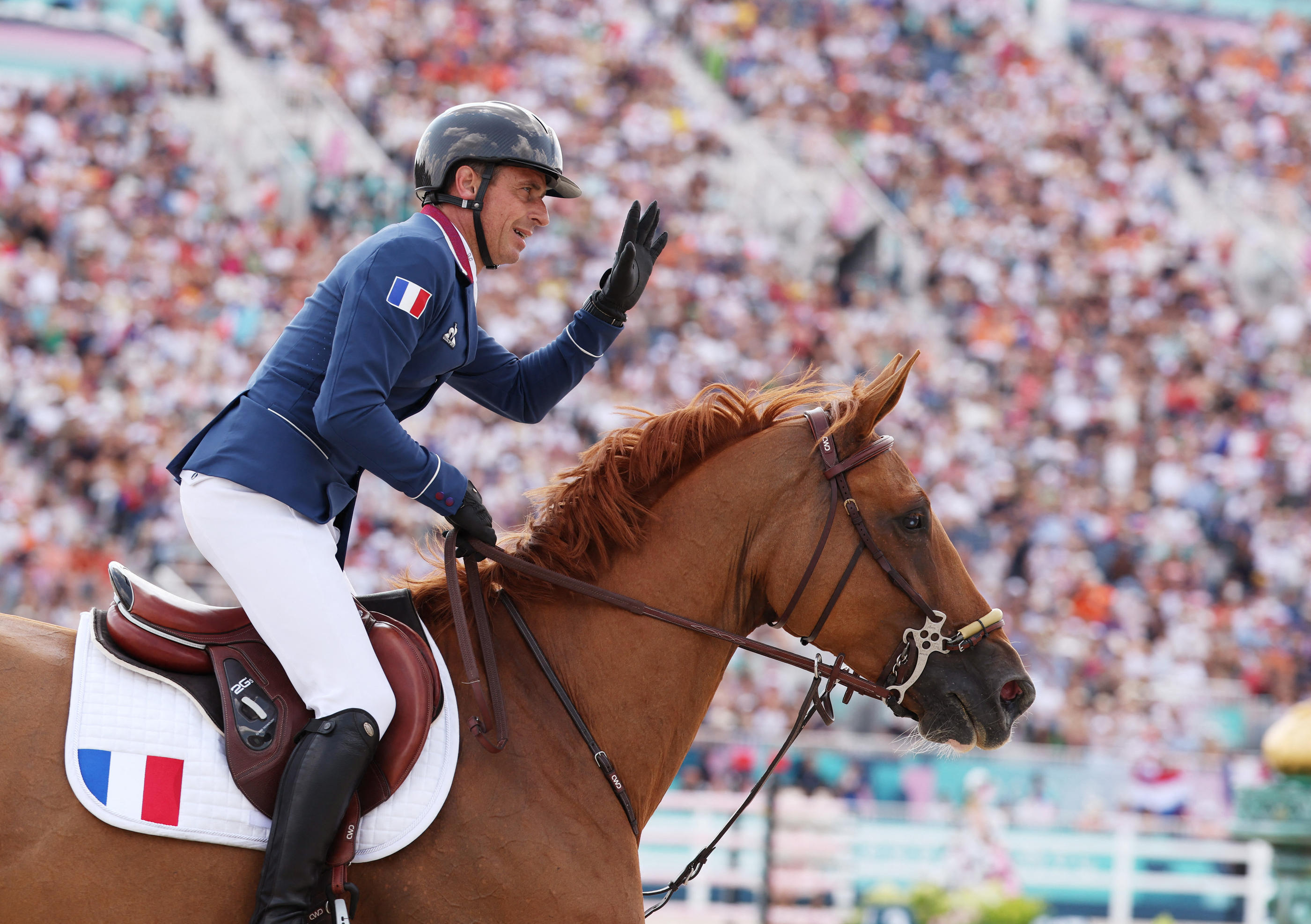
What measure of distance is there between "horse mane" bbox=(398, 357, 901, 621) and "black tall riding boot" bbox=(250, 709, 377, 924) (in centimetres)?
57

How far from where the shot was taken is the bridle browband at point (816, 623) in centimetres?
325

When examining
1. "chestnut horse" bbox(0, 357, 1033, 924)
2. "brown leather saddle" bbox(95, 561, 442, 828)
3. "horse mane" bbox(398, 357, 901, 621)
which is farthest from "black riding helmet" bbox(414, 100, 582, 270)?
"brown leather saddle" bbox(95, 561, 442, 828)

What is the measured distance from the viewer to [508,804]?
3.03m

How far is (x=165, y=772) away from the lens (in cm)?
286

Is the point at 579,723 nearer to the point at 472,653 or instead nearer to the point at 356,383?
A: the point at 472,653

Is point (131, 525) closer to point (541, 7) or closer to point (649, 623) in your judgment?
point (649, 623)

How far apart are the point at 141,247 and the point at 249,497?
1326cm

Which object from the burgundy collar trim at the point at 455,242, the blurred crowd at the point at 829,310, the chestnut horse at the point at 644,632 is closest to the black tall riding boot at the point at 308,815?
the chestnut horse at the point at 644,632

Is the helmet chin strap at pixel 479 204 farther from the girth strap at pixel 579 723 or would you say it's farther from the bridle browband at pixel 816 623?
the girth strap at pixel 579 723

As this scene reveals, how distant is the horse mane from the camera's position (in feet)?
11.1

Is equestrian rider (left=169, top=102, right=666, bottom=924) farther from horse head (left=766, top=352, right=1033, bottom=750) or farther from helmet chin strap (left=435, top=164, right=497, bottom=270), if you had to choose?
horse head (left=766, top=352, right=1033, bottom=750)

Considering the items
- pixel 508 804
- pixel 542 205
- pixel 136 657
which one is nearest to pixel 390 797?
pixel 508 804

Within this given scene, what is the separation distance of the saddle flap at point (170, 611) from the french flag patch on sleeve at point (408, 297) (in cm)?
78

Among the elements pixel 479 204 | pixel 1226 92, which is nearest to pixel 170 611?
pixel 479 204
